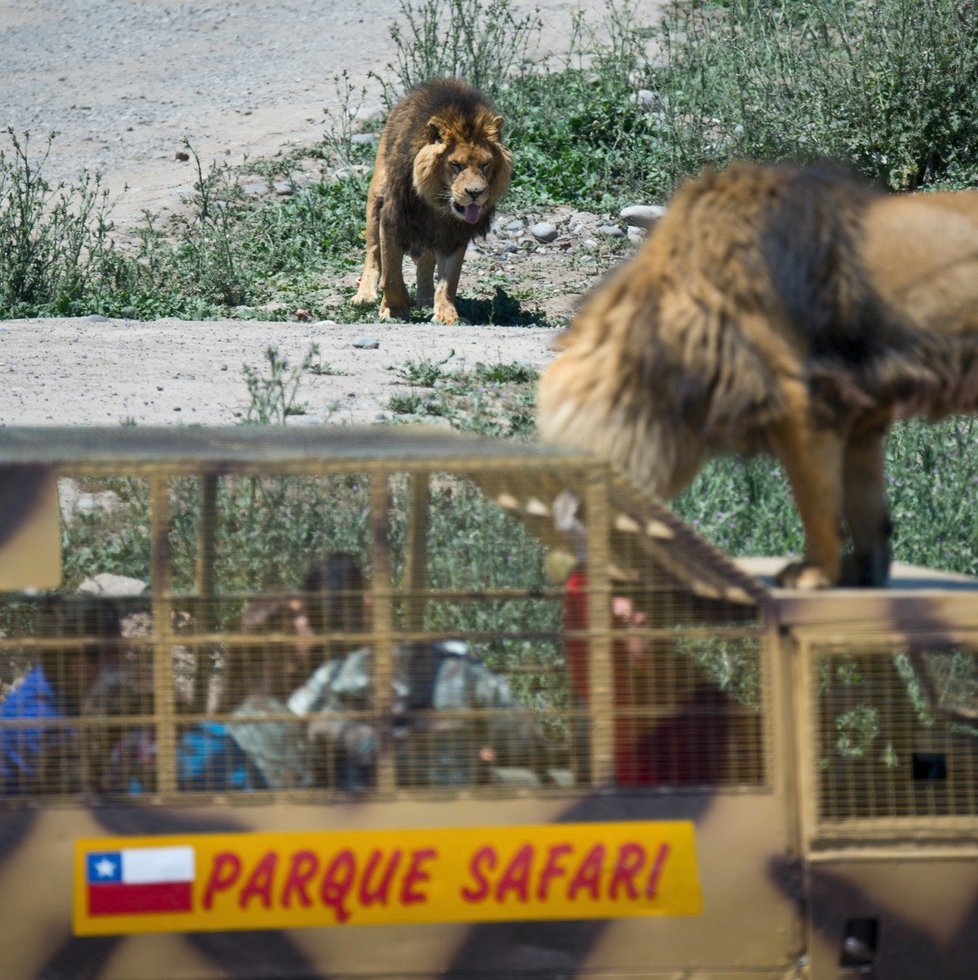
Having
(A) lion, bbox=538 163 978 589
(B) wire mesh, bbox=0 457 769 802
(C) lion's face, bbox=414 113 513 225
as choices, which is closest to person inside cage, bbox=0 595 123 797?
(B) wire mesh, bbox=0 457 769 802

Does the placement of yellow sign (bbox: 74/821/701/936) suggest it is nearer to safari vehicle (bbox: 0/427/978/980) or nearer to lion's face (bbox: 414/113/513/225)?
safari vehicle (bbox: 0/427/978/980)

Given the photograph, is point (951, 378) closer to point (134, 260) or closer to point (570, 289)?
point (570, 289)

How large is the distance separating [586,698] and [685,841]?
40cm

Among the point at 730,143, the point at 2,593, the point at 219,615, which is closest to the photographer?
the point at 219,615

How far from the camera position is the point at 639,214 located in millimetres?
14281

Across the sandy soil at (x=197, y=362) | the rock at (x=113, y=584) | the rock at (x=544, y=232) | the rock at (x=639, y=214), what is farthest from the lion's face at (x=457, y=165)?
the rock at (x=113, y=584)

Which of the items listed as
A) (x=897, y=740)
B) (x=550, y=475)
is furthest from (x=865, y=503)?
(x=550, y=475)

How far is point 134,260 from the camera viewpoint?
43.1 ft

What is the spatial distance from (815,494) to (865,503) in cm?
54

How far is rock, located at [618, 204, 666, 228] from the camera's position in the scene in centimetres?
1424

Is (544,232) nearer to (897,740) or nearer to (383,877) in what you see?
(897,740)

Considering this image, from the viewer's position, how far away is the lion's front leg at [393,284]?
40.3ft

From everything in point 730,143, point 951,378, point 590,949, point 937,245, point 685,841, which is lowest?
point 590,949

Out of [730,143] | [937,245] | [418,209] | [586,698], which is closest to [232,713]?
[586,698]
